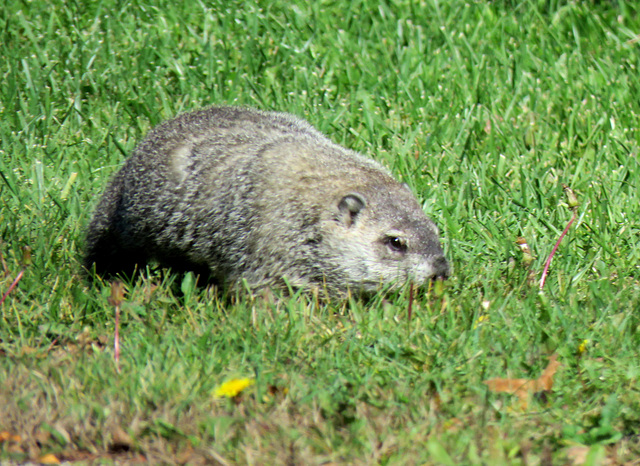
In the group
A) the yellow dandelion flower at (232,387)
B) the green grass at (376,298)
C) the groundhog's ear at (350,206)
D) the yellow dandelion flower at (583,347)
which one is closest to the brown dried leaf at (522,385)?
the green grass at (376,298)

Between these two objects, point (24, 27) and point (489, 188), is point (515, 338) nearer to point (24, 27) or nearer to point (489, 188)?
point (489, 188)

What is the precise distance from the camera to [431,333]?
12.8ft

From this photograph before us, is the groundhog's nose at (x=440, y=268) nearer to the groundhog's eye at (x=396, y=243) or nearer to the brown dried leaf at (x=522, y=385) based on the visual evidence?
the groundhog's eye at (x=396, y=243)

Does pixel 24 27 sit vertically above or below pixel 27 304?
above

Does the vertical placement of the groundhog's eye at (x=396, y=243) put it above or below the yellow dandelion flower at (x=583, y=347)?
above

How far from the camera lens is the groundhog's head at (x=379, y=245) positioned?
4477mm

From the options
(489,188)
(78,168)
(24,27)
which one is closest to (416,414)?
(489,188)

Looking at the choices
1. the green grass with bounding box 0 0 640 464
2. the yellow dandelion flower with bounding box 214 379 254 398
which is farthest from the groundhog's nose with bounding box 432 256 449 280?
the yellow dandelion flower with bounding box 214 379 254 398

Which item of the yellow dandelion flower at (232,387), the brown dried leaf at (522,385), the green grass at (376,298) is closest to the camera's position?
the green grass at (376,298)

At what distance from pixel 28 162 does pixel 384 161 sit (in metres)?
2.51

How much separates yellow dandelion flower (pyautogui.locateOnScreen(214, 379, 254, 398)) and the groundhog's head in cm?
125

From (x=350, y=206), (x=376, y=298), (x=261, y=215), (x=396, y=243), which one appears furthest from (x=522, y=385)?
(x=261, y=215)

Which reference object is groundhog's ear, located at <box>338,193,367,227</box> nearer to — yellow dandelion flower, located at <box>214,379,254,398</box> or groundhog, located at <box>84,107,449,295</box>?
groundhog, located at <box>84,107,449,295</box>

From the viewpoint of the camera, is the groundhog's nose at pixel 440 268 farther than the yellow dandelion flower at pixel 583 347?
Yes
